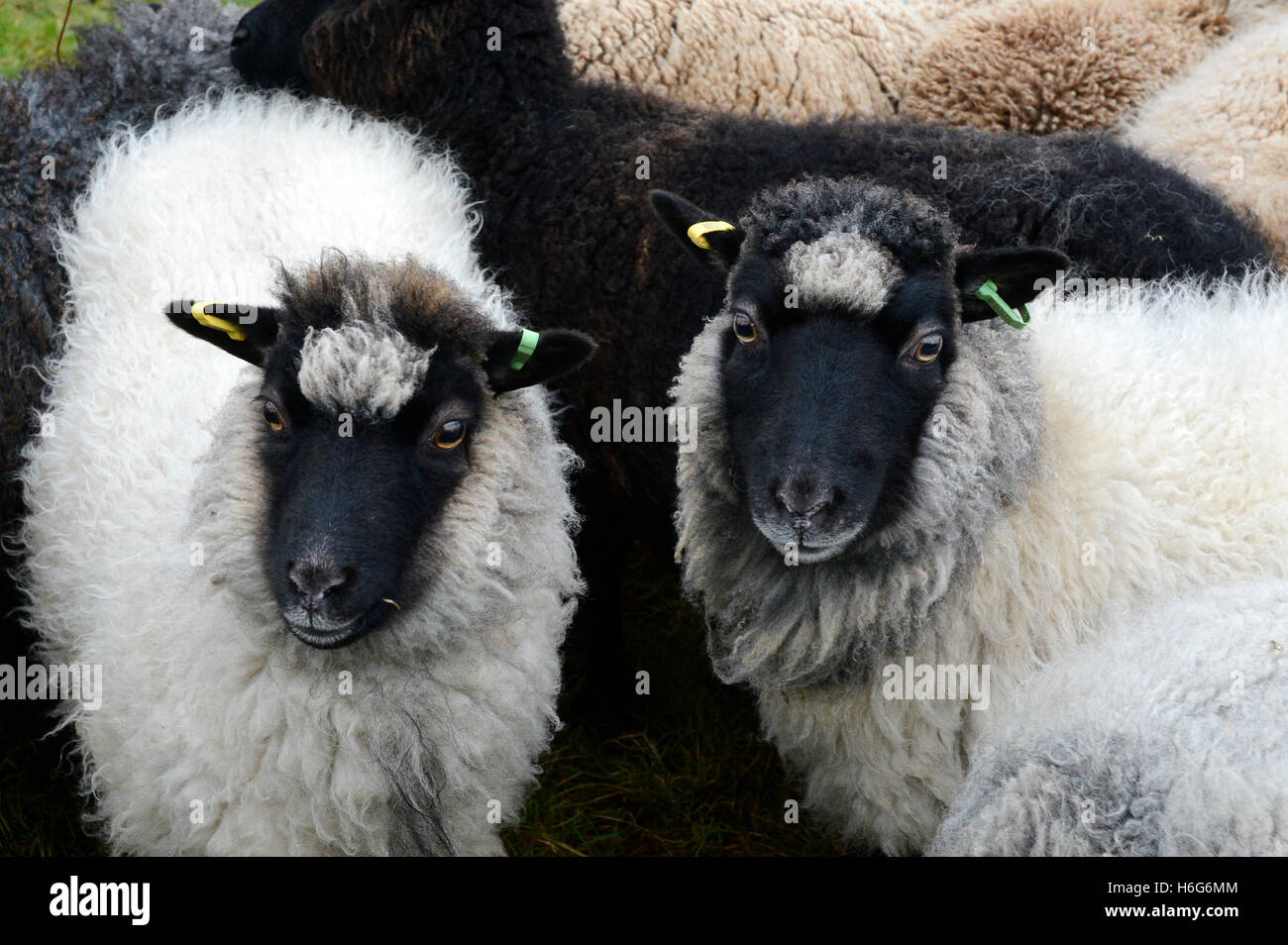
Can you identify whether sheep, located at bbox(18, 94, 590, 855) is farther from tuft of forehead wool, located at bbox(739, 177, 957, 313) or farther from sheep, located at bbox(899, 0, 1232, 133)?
sheep, located at bbox(899, 0, 1232, 133)

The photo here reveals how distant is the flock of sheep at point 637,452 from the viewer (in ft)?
9.00

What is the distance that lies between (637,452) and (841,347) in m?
1.40

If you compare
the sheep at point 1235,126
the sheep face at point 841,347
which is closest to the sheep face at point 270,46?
the sheep face at point 841,347

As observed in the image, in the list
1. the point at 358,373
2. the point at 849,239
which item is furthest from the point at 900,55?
the point at 358,373

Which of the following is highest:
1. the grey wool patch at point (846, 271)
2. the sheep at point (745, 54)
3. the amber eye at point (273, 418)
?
the sheep at point (745, 54)

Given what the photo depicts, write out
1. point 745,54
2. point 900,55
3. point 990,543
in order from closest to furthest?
point 990,543 → point 745,54 → point 900,55

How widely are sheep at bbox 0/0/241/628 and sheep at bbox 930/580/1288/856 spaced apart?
3.01m

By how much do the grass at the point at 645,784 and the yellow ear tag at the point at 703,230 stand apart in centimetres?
185

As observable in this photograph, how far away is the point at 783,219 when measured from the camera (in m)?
3.06

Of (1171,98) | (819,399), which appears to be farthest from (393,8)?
(1171,98)

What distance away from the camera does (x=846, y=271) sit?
9.41ft

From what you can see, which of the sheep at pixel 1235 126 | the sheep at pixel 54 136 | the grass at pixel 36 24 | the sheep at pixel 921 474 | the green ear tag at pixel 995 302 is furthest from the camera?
the grass at pixel 36 24

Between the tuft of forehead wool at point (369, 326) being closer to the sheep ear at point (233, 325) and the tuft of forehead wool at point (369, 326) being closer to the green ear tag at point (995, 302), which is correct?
the sheep ear at point (233, 325)

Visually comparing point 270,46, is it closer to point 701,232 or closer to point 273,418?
point 701,232
